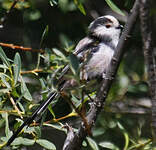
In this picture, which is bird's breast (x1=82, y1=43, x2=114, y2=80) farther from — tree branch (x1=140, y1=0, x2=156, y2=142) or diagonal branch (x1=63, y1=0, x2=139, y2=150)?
tree branch (x1=140, y1=0, x2=156, y2=142)

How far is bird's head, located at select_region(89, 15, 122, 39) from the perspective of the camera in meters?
3.81

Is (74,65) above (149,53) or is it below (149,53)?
below

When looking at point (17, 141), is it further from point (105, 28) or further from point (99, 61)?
point (105, 28)

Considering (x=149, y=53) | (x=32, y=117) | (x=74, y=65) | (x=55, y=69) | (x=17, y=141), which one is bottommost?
(x=17, y=141)

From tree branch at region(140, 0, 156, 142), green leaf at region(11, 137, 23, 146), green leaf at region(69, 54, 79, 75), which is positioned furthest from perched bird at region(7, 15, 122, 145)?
tree branch at region(140, 0, 156, 142)

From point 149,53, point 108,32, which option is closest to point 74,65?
point 149,53

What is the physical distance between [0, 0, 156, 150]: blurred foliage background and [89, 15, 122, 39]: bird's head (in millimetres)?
129

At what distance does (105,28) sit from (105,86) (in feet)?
5.55

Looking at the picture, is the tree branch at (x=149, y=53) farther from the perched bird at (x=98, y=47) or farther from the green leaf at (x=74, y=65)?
the perched bird at (x=98, y=47)

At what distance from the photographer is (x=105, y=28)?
391 cm

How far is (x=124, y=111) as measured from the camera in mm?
3961

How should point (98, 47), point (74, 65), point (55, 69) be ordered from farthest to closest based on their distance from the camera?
point (98, 47) → point (55, 69) → point (74, 65)

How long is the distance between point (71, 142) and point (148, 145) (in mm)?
735

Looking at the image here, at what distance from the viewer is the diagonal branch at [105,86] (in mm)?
2108
